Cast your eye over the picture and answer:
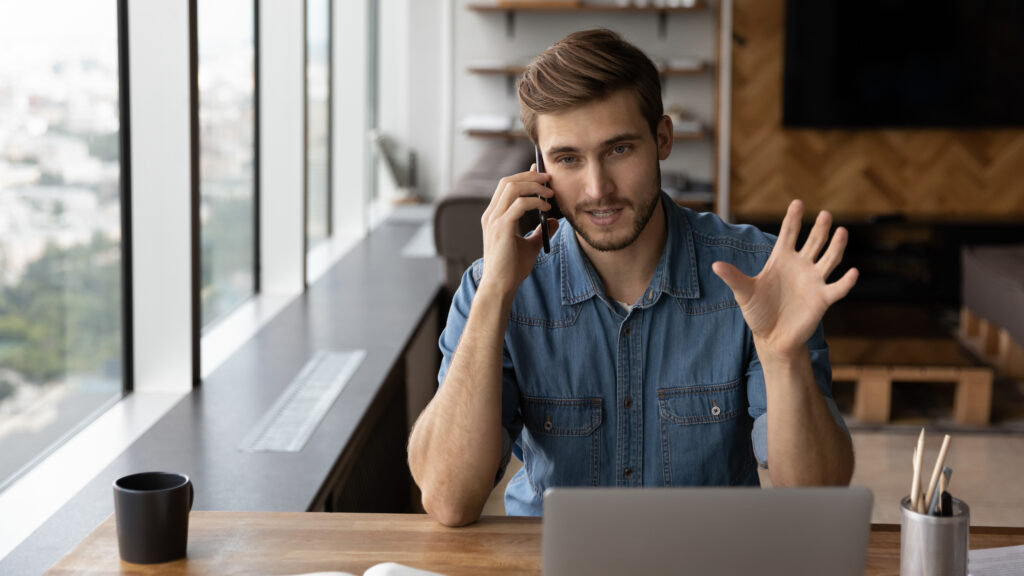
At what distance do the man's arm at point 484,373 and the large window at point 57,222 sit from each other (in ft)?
3.46

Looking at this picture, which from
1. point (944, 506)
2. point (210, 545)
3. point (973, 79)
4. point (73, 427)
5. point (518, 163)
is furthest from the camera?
point (973, 79)

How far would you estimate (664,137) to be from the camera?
1.79 metres

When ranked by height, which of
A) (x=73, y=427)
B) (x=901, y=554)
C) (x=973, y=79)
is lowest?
(x=73, y=427)

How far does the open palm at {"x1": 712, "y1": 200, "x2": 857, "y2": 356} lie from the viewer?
1404mm

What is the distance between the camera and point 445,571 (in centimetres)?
127

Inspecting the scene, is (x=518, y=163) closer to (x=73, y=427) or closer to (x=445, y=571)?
(x=73, y=427)

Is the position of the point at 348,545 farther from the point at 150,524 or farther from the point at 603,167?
the point at 603,167

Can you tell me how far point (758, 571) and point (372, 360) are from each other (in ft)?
7.10

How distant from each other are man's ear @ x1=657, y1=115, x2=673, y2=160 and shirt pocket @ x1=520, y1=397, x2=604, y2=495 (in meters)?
0.43

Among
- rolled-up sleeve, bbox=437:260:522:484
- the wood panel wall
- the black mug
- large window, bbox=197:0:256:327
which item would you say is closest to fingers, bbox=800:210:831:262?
rolled-up sleeve, bbox=437:260:522:484

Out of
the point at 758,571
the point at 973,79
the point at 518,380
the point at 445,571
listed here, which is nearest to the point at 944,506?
the point at 758,571

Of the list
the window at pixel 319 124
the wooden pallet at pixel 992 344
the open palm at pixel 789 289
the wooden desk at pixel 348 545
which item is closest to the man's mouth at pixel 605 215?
Answer: the open palm at pixel 789 289

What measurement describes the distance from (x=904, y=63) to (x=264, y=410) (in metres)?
5.07

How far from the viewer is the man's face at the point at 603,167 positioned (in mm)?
1655
